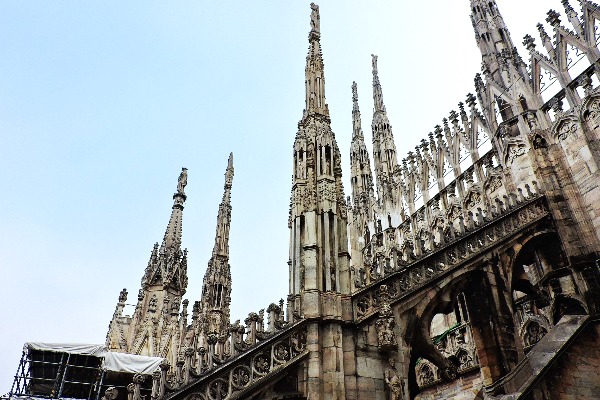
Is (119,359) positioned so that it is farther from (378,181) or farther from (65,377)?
(378,181)

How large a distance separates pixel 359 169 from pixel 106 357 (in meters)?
22.6

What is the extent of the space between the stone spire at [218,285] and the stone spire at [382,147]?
9.54 metres

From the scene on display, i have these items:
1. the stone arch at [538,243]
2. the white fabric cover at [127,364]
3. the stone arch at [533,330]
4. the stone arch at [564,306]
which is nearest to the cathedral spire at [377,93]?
the stone arch at [538,243]

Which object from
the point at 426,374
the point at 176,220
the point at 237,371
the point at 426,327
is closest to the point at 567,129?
the point at 426,374

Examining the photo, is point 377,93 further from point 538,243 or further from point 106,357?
point 106,357

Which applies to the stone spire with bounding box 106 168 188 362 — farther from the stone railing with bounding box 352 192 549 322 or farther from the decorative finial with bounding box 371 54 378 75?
the decorative finial with bounding box 371 54 378 75

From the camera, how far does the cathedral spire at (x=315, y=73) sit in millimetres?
12344

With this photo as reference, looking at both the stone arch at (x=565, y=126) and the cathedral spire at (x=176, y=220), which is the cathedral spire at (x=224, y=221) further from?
the stone arch at (x=565, y=126)

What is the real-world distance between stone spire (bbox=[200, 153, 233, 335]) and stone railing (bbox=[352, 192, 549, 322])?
42.2 feet

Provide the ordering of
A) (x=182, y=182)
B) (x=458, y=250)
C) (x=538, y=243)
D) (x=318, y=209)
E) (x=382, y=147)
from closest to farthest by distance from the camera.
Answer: (x=318, y=209) < (x=458, y=250) < (x=538, y=243) < (x=382, y=147) < (x=182, y=182)

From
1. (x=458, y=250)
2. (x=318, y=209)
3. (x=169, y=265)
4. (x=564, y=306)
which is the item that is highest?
(x=169, y=265)

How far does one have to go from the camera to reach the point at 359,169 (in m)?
32.7

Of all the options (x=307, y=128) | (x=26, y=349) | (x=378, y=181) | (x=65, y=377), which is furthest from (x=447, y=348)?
(x=378, y=181)

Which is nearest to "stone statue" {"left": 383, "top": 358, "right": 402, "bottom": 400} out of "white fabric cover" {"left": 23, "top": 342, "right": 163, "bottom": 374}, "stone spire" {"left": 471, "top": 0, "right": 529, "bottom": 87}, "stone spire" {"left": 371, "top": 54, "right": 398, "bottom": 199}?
"white fabric cover" {"left": 23, "top": 342, "right": 163, "bottom": 374}
